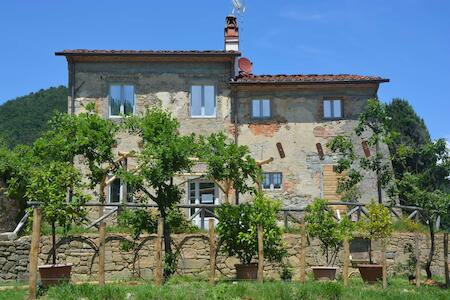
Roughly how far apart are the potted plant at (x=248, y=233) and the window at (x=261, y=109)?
314 inches

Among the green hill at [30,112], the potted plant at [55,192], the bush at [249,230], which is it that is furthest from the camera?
the green hill at [30,112]

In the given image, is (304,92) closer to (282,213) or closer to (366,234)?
(282,213)

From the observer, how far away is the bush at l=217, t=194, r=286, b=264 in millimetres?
15625

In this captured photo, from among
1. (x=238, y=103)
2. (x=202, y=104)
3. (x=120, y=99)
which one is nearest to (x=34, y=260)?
(x=120, y=99)

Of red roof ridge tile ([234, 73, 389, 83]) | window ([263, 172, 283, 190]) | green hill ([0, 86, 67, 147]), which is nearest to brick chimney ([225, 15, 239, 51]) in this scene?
red roof ridge tile ([234, 73, 389, 83])

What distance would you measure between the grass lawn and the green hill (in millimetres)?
38656

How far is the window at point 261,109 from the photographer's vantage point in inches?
934

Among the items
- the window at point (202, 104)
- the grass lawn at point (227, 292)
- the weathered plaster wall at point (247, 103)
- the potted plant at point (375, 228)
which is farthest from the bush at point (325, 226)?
the window at point (202, 104)

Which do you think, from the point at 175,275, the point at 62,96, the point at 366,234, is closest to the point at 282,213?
the point at 366,234

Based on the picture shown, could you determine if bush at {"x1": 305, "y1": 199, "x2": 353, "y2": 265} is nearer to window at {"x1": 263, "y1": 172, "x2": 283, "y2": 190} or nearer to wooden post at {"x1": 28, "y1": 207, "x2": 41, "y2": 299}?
window at {"x1": 263, "y1": 172, "x2": 283, "y2": 190}

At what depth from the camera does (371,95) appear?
2362 centimetres

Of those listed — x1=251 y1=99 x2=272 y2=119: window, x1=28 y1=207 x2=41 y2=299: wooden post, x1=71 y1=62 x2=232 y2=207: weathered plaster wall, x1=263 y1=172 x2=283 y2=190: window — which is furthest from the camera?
x1=251 y1=99 x2=272 y2=119: window

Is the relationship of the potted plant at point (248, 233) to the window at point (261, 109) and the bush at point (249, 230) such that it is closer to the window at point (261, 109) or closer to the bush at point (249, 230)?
the bush at point (249, 230)

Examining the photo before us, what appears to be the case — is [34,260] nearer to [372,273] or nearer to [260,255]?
[260,255]
